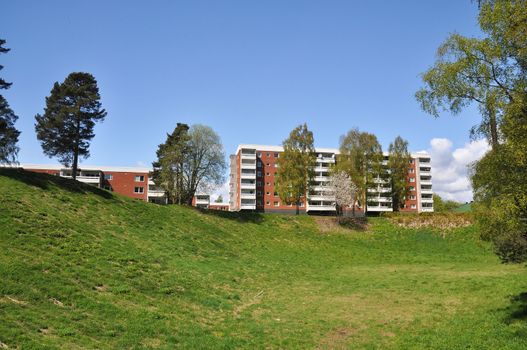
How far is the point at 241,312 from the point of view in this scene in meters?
18.1

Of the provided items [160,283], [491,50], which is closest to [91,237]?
[160,283]

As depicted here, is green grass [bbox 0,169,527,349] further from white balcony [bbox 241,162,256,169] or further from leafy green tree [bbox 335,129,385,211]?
white balcony [bbox 241,162,256,169]

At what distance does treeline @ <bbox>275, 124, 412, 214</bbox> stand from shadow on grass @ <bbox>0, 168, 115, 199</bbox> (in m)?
29.2

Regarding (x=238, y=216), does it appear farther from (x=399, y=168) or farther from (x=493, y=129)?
(x=399, y=168)

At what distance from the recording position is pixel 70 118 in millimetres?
44656

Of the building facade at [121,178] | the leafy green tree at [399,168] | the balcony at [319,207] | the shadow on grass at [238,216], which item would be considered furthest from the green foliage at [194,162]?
the balcony at [319,207]

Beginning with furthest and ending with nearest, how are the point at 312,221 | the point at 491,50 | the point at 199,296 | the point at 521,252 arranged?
the point at 312,221 < the point at 521,252 < the point at 199,296 < the point at 491,50

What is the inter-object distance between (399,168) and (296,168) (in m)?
27.4

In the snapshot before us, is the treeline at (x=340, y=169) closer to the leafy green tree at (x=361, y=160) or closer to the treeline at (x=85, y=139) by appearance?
the leafy green tree at (x=361, y=160)

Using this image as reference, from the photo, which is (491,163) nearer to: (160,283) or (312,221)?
(160,283)

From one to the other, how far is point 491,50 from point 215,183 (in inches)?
1647

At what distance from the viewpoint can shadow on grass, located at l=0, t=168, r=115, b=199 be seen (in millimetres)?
30219

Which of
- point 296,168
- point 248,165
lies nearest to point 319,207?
point 248,165

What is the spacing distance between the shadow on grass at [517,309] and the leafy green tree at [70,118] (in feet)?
142
